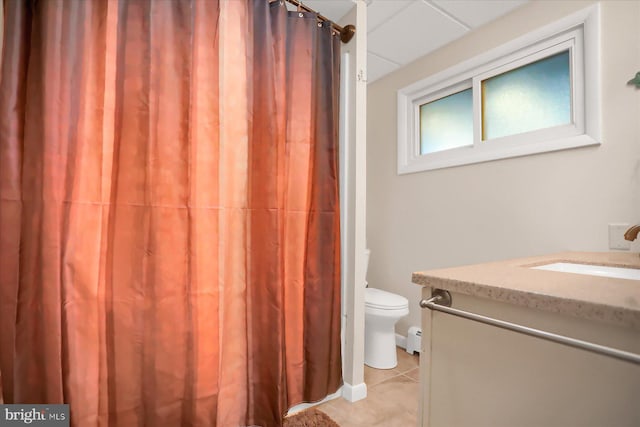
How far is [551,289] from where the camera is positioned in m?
0.63

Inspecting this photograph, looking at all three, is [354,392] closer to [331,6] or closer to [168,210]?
[168,210]

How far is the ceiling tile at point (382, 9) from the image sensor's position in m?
1.84

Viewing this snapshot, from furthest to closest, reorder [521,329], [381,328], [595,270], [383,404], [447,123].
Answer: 1. [447,123]
2. [381,328]
3. [383,404]
4. [595,270]
5. [521,329]

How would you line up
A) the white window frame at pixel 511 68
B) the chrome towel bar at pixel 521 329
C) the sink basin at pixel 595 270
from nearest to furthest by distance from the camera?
the chrome towel bar at pixel 521 329 → the sink basin at pixel 595 270 → the white window frame at pixel 511 68

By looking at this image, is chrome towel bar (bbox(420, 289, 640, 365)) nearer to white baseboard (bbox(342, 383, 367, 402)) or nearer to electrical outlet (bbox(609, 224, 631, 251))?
white baseboard (bbox(342, 383, 367, 402))

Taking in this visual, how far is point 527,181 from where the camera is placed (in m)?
1.81

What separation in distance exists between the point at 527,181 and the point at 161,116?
1978mm

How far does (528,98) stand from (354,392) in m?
2.11

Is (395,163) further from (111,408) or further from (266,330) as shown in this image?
(111,408)

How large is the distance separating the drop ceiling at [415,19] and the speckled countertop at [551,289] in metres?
1.65

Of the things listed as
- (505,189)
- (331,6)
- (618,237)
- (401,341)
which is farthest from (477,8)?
(401,341)

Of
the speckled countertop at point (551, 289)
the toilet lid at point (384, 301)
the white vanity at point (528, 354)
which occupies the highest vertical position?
the speckled countertop at point (551, 289)
